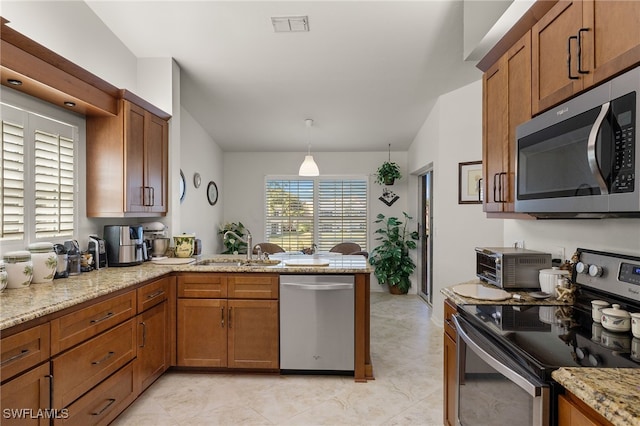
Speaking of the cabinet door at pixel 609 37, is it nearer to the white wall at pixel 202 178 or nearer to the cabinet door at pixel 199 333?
the cabinet door at pixel 199 333

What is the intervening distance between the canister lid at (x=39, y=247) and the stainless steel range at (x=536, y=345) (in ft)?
7.98

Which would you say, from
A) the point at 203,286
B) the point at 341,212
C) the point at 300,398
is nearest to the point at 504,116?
the point at 300,398

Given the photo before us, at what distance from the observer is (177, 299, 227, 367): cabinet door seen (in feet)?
9.17

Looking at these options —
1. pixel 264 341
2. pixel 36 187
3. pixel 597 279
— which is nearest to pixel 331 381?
pixel 264 341

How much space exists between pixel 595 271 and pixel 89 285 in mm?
2673

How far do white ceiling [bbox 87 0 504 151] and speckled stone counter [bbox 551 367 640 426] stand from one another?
263cm

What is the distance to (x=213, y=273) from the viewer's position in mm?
2805

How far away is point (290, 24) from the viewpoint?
2881 millimetres

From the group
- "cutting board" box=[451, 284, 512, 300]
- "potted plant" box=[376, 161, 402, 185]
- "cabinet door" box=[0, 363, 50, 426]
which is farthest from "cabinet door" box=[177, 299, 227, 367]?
"potted plant" box=[376, 161, 402, 185]

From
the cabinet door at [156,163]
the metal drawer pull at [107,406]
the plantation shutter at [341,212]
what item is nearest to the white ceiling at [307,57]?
the cabinet door at [156,163]

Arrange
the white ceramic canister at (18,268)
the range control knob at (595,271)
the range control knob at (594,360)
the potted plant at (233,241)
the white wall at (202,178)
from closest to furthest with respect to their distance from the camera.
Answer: the range control knob at (594,360), the range control knob at (595,271), the white ceramic canister at (18,268), the white wall at (202,178), the potted plant at (233,241)

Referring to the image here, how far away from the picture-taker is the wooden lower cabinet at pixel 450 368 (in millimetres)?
1734

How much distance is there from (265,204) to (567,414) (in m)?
5.54

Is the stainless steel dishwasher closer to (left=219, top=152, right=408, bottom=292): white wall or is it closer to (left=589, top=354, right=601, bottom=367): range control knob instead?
(left=589, top=354, right=601, bottom=367): range control knob
